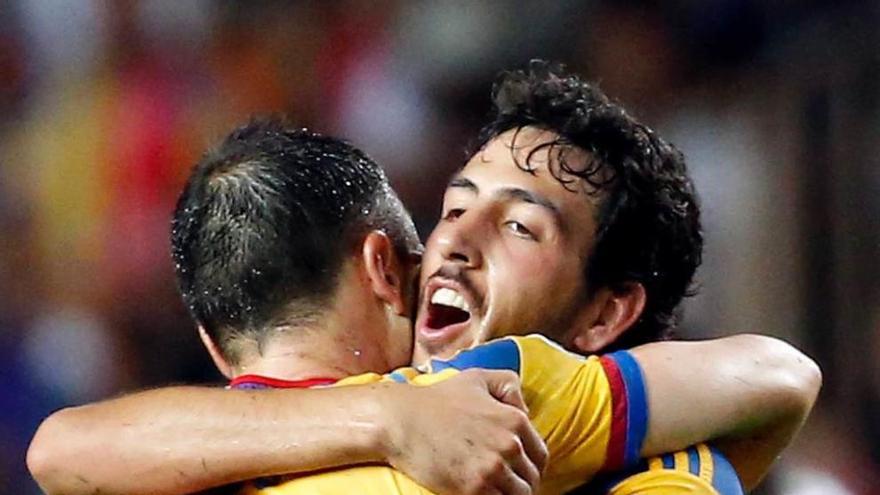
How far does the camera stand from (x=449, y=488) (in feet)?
3.72

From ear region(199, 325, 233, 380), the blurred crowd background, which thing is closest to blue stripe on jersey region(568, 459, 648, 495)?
ear region(199, 325, 233, 380)

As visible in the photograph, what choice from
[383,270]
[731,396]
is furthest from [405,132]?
[731,396]

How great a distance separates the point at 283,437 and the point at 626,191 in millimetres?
482

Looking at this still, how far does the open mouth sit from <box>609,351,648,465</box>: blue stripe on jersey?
24cm

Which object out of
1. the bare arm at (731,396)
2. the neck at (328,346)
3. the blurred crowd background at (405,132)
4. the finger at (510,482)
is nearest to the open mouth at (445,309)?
the neck at (328,346)

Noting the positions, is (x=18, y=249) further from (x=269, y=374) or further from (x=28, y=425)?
(x=269, y=374)

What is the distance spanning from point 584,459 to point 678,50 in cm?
190

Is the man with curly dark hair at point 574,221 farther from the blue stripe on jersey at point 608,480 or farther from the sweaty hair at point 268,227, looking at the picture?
the blue stripe on jersey at point 608,480

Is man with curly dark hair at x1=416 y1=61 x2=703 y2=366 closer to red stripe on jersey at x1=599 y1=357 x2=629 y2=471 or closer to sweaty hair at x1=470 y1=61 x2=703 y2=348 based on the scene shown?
sweaty hair at x1=470 y1=61 x2=703 y2=348

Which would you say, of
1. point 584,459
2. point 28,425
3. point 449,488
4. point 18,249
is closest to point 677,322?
point 584,459

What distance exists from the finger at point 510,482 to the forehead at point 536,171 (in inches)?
15.7

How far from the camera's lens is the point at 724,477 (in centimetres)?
128

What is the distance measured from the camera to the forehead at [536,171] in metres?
1.47

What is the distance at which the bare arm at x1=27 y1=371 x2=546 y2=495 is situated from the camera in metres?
1.13
